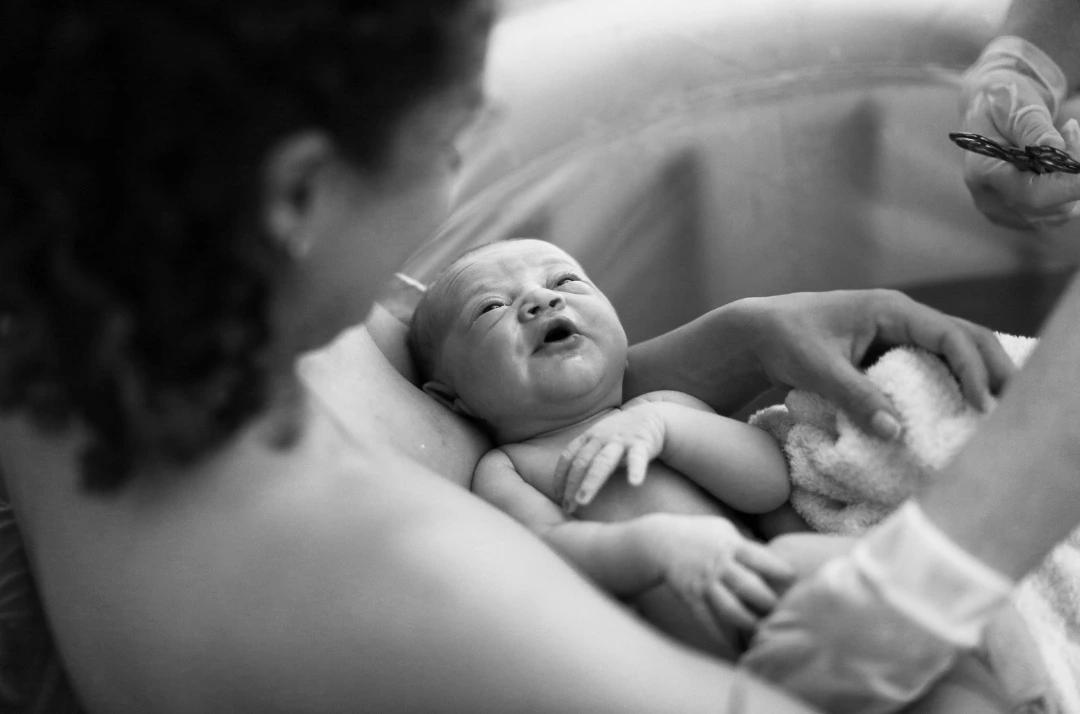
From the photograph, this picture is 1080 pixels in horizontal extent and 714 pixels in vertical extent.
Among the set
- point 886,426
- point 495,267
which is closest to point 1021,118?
point 886,426

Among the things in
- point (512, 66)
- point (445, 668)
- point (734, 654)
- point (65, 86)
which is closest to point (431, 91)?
point (65, 86)

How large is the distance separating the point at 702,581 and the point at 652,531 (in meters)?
0.07

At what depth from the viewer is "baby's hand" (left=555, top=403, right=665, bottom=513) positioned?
104cm

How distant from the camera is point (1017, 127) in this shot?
135 centimetres

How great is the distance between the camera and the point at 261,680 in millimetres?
792

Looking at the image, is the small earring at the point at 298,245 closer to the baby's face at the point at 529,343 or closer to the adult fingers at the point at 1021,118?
the baby's face at the point at 529,343

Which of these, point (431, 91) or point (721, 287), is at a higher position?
point (431, 91)

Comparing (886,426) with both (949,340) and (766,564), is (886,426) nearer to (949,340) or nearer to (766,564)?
(949,340)

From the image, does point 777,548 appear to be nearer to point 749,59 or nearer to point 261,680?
point 261,680

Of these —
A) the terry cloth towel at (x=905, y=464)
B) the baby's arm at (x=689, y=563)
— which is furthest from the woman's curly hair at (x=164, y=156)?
the terry cloth towel at (x=905, y=464)

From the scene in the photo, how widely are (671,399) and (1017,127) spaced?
1.71ft

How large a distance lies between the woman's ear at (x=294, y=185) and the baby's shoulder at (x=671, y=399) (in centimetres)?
59

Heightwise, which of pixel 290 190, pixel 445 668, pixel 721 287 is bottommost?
pixel 721 287

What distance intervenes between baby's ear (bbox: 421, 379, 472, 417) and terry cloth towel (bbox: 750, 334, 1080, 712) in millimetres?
349
